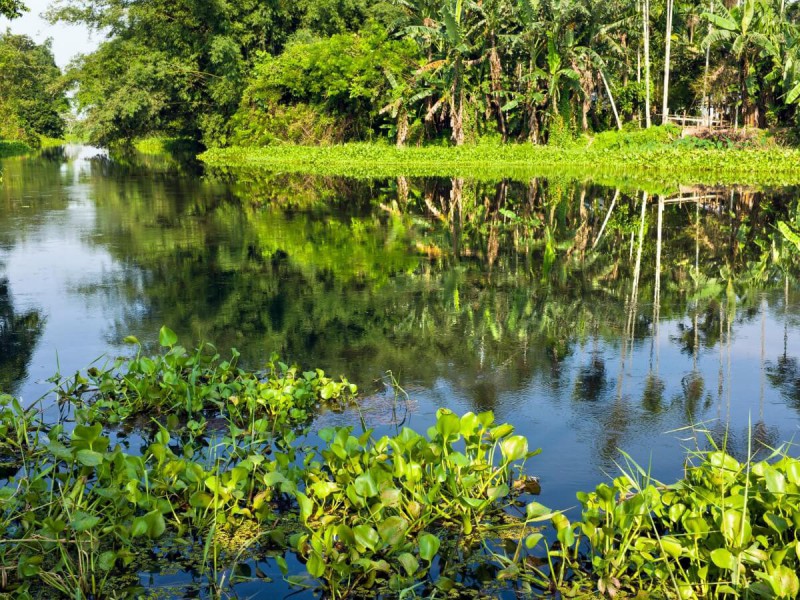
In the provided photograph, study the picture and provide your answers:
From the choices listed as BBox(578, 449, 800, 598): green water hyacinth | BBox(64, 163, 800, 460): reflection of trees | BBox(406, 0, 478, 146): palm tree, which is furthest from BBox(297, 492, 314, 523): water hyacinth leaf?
BBox(406, 0, 478, 146): palm tree

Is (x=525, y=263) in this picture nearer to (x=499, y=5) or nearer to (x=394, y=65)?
(x=499, y=5)

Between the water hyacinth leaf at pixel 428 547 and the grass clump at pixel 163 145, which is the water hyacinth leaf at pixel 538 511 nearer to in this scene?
the water hyacinth leaf at pixel 428 547

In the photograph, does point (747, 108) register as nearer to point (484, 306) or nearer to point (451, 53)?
point (451, 53)

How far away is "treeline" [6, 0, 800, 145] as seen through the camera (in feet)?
107

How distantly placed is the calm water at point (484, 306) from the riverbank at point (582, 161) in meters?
8.24

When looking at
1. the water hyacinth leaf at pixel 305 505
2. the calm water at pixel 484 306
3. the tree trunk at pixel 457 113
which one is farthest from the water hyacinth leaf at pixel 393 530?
the tree trunk at pixel 457 113

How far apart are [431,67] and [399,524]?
32.1m

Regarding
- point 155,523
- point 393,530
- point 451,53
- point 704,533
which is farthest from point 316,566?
point 451,53

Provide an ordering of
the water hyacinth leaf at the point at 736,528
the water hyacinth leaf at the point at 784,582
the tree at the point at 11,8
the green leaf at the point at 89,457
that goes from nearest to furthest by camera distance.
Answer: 1. the water hyacinth leaf at the point at 784,582
2. the water hyacinth leaf at the point at 736,528
3. the green leaf at the point at 89,457
4. the tree at the point at 11,8

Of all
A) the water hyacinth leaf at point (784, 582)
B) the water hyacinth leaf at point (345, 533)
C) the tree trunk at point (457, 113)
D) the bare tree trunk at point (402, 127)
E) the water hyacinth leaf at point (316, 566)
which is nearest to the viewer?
the water hyacinth leaf at point (784, 582)

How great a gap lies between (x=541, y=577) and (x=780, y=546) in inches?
43.6

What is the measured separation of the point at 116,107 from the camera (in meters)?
43.4

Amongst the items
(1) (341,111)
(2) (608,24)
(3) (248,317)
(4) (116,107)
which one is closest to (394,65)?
(1) (341,111)

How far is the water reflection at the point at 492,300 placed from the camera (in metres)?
6.51
